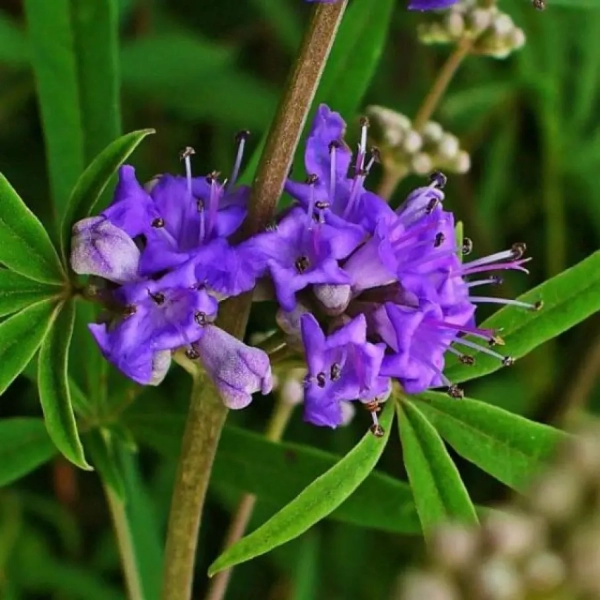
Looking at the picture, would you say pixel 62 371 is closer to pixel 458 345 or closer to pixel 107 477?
pixel 107 477

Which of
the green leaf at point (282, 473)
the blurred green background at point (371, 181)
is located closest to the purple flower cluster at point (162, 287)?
the green leaf at point (282, 473)

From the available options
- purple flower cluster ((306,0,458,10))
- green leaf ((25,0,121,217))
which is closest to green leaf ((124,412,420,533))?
green leaf ((25,0,121,217))

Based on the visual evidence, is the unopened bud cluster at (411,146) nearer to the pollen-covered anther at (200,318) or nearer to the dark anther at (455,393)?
the dark anther at (455,393)

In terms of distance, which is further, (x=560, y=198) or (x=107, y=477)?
(x=560, y=198)

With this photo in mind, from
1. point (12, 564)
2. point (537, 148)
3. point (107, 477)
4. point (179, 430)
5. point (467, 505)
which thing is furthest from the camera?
point (537, 148)

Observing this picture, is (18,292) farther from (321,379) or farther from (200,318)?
(321,379)

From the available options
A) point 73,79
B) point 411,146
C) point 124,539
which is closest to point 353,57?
point 411,146

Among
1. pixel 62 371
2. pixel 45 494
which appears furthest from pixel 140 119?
pixel 62 371
